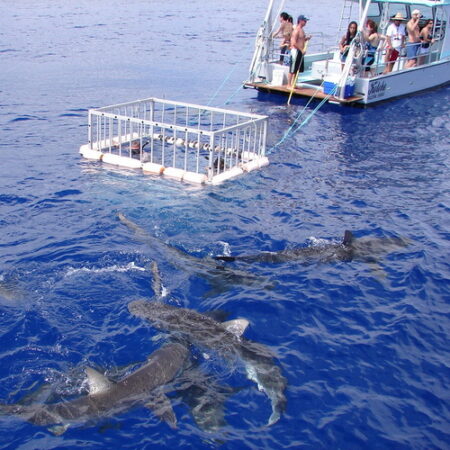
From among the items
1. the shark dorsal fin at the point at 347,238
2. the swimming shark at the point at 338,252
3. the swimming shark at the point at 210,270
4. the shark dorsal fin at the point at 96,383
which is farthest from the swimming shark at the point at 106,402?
the shark dorsal fin at the point at 347,238

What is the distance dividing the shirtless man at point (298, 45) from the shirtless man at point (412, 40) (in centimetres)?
422

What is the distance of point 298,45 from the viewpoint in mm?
21219

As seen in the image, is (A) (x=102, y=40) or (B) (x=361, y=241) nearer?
(B) (x=361, y=241)

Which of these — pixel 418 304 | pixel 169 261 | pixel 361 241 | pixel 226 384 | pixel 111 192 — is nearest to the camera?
pixel 226 384

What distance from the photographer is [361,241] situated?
34.4ft

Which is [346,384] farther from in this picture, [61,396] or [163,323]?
[61,396]

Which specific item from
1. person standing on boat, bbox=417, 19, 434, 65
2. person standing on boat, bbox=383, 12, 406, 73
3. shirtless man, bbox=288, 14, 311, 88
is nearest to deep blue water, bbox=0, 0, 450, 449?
shirtless man, bbox=288, 14, 311, 88

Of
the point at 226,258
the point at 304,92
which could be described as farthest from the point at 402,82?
the point at 226,258

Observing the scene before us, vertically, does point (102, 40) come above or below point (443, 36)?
below

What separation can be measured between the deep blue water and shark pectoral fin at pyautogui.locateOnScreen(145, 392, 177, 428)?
0.32ft

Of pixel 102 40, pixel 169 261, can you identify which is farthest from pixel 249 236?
pixel 102 40

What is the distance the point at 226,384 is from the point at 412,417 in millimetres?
2113

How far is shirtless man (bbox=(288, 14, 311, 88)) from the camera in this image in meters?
20.8

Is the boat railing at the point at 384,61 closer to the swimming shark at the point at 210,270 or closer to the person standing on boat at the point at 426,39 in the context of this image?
the person standing on boat at the point at 426,39
